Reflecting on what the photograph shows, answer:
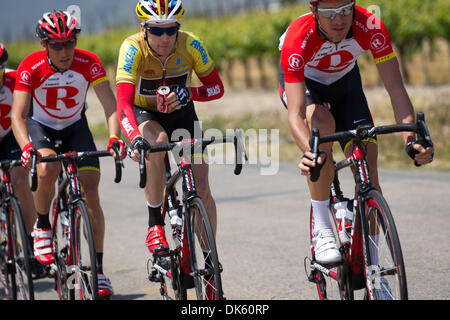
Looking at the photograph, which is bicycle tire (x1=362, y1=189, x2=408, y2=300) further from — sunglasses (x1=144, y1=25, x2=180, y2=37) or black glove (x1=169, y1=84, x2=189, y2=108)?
sunglasses (x1=144, y1=25, x2=180, y2=37)

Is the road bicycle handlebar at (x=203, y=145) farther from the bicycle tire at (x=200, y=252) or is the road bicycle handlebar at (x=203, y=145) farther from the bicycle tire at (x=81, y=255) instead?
the bicycle tire at (x=81, y=255)

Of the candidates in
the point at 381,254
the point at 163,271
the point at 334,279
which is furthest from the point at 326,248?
the point at 163,271

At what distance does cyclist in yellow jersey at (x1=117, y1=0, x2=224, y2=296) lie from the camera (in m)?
4.86

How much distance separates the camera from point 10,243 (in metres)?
6.19

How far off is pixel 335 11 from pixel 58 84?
2583mm

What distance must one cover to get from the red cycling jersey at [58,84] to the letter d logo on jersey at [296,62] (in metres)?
1.91

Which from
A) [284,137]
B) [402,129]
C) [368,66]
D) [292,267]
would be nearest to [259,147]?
[284,137]

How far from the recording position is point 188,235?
15.4 feet

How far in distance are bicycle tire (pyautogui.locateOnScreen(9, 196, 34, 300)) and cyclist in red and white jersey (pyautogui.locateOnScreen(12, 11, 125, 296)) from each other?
0.12m

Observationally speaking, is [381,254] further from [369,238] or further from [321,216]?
[321,216]

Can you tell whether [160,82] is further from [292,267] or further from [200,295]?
[292,267]

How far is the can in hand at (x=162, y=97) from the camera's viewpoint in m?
4.81

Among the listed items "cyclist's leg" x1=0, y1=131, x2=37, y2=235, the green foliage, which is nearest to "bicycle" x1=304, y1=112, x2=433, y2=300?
"cyclist's leg" x1=0, y1=131, x2=37, y2=235

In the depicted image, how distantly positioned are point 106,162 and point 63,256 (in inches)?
444
